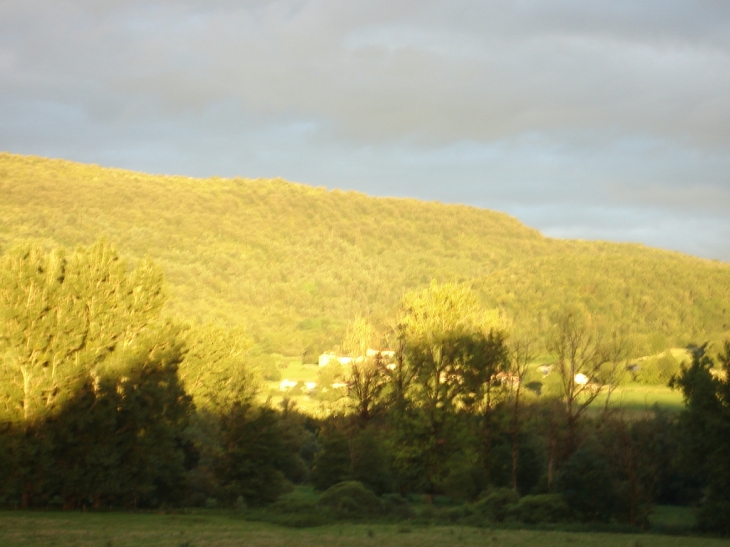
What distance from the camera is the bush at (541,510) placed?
26.0m

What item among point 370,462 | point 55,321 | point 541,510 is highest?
point 55,321

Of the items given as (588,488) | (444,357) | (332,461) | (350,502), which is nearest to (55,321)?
(350,502)

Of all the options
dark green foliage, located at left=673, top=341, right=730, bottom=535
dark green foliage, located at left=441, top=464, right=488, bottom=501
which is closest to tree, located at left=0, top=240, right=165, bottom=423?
dark green foliage, located at left=441, top=464, right=488, bottom=501

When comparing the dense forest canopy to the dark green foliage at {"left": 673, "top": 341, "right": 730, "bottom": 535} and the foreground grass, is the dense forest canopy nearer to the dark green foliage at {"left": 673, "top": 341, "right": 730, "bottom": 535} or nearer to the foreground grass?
the dark green foliage at {"left": 673, "top": 341, "right": 730, "bottom": 535}

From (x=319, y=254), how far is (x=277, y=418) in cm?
11068

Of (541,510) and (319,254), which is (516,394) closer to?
(541,510)

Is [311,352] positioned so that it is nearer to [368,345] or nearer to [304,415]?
[304,415]

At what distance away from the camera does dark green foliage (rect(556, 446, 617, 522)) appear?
90.9 feet

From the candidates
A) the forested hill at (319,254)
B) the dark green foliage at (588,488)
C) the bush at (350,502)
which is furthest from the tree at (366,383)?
the forested hill at (319,254)

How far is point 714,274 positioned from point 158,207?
308ft

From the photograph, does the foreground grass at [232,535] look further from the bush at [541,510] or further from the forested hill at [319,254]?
the forested hill at [319,254]

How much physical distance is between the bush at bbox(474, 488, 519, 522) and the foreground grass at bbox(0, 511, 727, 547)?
4.28 metres

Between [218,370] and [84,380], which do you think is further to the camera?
[218,370]

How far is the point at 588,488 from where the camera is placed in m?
27.9
